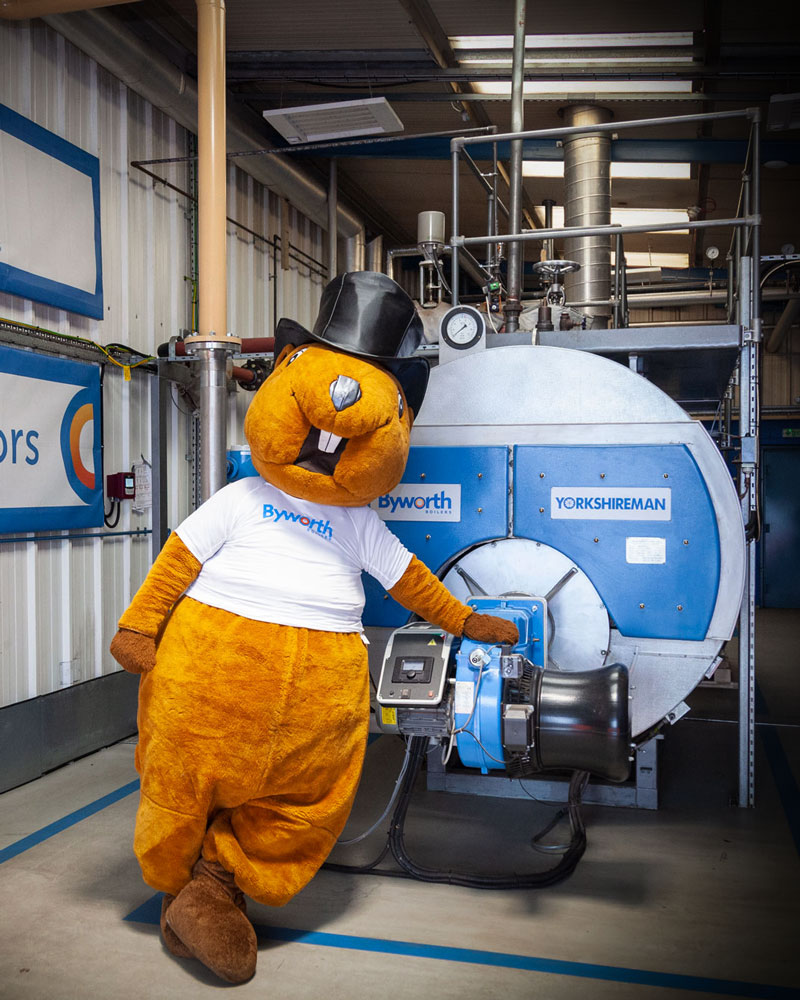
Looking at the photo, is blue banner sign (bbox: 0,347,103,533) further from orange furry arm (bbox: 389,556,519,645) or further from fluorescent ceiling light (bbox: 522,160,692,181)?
fluorescent ceiling light (bbox: 522,160,692,181)

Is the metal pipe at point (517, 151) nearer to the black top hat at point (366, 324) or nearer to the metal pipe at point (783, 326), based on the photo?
the black top hat at point (366, 324)

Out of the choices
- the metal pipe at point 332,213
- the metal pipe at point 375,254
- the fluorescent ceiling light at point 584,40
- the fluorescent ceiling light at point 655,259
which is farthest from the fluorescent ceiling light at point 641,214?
the fluorescent ceiling light at point 584,40

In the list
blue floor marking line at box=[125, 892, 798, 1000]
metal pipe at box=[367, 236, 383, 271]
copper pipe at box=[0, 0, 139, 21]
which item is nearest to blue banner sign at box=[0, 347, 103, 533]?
copper pipe at box=[0, 0, 139, 21]

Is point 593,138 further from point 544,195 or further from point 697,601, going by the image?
point 697,601

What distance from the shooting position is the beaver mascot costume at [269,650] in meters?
2.58

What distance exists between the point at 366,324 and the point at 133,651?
1.24 metres

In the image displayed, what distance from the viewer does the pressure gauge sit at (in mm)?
3637

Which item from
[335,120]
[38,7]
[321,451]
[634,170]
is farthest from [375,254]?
[321,451]

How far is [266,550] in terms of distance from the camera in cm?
279

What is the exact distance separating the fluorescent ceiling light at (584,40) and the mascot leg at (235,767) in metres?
4.61

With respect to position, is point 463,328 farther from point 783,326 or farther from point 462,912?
point 783,326

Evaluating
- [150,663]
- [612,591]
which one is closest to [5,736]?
[150,663]

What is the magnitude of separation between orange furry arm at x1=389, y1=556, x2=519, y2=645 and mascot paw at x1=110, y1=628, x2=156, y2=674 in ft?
2.86

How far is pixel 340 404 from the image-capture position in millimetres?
2607
